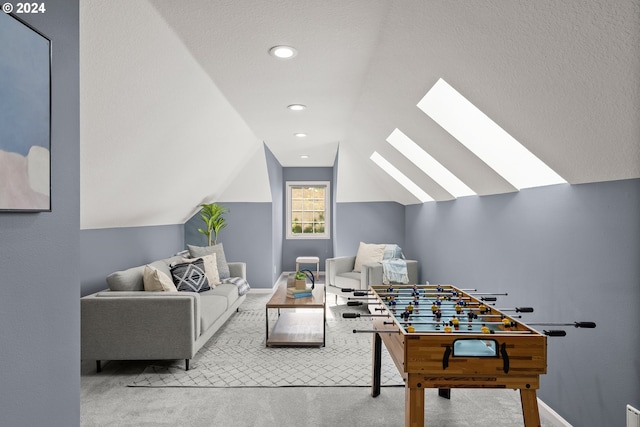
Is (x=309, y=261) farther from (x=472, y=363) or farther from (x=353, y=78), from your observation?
(x=472, y=363)

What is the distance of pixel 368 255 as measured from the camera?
6000 mm

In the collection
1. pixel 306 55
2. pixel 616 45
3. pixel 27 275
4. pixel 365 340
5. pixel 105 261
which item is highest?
pixel 306 55

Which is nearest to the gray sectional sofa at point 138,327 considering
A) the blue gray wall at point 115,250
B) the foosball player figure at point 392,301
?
the blue gray wall at point 115,250

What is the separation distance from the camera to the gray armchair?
528cm

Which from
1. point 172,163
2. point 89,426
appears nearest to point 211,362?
point 89,426

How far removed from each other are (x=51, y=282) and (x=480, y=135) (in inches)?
118

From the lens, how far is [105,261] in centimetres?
420

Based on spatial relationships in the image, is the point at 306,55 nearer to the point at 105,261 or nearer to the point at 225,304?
the point at 225,304

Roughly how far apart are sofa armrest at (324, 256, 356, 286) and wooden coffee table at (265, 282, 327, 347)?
65 centimetres

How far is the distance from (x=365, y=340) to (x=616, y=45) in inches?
136

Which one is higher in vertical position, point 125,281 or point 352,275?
point 125,281

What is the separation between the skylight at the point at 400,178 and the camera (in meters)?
5.57

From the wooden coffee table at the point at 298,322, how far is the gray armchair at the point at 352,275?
0.59m

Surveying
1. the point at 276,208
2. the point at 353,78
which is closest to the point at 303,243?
the point at 276,208
